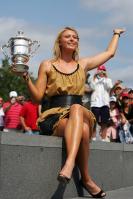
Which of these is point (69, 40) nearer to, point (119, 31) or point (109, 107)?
point (119, 31)

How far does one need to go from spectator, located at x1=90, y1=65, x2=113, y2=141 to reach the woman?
378cm

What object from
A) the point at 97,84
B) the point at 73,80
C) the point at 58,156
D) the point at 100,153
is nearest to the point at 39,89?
the point at 73,80

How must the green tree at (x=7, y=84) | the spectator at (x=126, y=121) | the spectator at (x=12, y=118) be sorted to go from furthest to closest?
the green tree at (x=7, y=84)
the spectator at (x=12, y=118)
the spectator at (x=126, y=121)

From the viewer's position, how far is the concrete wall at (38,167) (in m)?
4.32

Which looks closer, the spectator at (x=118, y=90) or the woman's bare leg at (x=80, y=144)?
the woman's bare leg at (x=80, y=144)

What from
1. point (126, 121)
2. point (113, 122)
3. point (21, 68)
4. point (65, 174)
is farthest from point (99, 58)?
point (113, 122)

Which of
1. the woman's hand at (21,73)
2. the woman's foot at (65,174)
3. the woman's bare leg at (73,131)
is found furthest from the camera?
the woman's hand at (21,73)

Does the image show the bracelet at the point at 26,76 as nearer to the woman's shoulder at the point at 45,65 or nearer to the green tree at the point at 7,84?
the woman's shoulder at the point at 45,65

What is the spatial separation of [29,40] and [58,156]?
4.07 feet

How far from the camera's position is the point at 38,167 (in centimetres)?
489

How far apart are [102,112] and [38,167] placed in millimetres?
5312

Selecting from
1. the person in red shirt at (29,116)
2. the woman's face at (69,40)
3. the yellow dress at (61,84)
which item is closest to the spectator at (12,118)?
the person in red shirt at (29,116)

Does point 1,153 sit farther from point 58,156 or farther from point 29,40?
point 29,40

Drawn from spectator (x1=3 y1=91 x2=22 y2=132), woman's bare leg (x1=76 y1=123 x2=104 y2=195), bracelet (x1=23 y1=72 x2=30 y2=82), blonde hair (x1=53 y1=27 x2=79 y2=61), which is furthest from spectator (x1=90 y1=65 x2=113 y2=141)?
bracelet (x1=23 y1=72 x2=30 y2=82)
